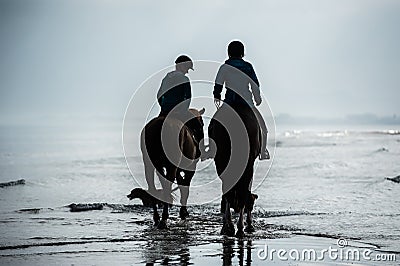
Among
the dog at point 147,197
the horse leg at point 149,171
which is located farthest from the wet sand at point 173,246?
the horse leg at point 149,171

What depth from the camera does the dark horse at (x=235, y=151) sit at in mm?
10883

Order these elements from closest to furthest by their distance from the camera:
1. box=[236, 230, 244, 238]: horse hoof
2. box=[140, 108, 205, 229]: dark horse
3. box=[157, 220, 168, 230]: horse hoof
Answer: box=[236, 230, 244, 238]: horse hoof < box=[157, 220, 168, 230]: horse hoof < box=[140, 108, 205, 229]: dark horse

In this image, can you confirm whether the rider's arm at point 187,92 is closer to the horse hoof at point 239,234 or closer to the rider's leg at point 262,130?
the rider's leg at point 262,130

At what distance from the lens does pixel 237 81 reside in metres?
11.1

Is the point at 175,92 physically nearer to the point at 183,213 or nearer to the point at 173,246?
the point at 183,213

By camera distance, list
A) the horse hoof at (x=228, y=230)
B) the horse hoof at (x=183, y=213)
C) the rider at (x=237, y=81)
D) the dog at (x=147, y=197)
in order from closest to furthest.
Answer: the horse hoof at (x=228, y=230) → the rider at (x=237, y=81) → the dog at (x=147, y=197) → the horse hoof at (x=183, y=213)

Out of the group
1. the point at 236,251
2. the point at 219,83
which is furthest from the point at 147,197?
the point at 236,251

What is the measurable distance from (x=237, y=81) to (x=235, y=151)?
3.40 feet

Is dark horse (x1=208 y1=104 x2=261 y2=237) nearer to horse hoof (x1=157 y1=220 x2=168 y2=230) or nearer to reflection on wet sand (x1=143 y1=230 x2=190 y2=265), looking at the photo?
reflection on wet sand (x1=143 y1=230 x2=190 y2=265)

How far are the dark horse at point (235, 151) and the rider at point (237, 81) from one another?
0.15 meters

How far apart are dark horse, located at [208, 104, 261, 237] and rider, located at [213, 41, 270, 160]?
151 mm

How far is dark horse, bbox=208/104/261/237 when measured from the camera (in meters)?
10.9

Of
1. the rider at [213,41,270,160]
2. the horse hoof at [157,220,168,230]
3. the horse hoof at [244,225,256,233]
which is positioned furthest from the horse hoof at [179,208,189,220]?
the rider at [213,41,270,160]

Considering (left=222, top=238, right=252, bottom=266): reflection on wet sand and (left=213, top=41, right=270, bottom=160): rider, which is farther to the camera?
(left=213, top=41, right=270, bottom=160): rider
